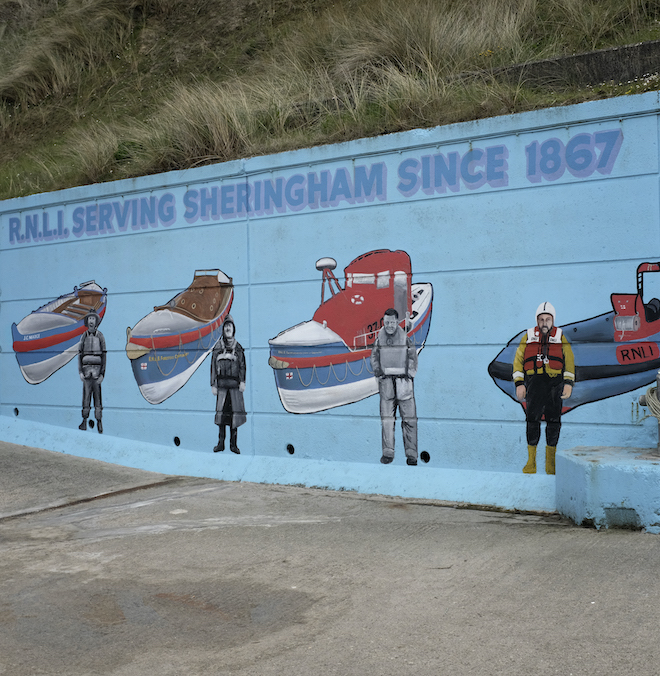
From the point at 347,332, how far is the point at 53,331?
13.3ft

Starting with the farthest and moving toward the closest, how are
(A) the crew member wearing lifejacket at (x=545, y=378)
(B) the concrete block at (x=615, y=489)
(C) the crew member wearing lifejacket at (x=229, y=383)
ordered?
(C) the crew member wearing lifejacket at (x=229, y=383), (A) the crew member wearing lifejacket at (x=545, y=378), (B) the concrete block at (x=615, y=489)

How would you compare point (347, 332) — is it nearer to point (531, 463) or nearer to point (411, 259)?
point (411, 259)

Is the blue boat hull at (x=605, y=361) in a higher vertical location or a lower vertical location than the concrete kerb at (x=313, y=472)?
higher

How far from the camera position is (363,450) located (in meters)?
6.73

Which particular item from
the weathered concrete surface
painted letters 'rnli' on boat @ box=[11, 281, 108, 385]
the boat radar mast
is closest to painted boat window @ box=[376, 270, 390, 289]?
the boat radar mast

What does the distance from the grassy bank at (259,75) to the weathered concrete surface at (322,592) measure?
3.49m

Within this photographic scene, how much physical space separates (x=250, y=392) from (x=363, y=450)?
1.36 meters

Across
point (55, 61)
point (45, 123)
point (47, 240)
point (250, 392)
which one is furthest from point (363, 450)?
point (55, 61)

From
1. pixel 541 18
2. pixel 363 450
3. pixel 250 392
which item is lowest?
pixel 363 450

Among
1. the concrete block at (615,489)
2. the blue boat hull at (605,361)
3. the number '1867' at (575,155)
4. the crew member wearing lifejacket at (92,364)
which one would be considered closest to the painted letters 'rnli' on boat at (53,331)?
the crew member wearing lifejacket at (92,364)

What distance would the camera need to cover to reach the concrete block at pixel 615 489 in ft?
16.0

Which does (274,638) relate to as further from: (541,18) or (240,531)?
(541,18)

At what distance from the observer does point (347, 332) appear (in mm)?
6832

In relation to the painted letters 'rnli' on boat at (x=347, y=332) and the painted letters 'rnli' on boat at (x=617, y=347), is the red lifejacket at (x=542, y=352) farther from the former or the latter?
the painted letters 'rnli' on boat at (x=347, y=332)
